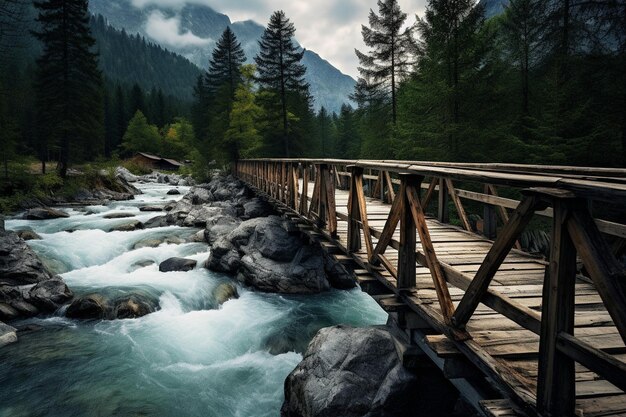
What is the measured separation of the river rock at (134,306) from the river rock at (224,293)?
5.54 feet

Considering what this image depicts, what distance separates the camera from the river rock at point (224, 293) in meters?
11.0

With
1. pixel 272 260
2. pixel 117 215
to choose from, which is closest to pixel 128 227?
pixel 117 215

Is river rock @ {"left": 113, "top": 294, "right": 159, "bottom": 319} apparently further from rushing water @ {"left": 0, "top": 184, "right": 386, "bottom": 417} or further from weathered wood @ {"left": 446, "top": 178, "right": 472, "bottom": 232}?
weathered wood @ {"left": 446, "top": 178, "right": 472, "bottom": 232}

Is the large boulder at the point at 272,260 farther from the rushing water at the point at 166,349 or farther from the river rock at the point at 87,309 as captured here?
the river rock at the point at 87,309

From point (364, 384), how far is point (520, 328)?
2467 millimetres

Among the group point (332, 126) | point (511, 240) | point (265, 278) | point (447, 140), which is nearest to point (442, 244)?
point (511, 240)

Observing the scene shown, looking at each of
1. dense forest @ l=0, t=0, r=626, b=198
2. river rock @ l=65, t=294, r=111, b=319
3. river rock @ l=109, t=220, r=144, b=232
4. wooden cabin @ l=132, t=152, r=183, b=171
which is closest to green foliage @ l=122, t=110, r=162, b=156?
wooden cabin @ l=132, t=152, r=183, b=171

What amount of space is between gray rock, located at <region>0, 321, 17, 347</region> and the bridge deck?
8103 millimetres

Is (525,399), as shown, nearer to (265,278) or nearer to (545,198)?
(545,198)

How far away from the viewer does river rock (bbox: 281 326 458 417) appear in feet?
16.3

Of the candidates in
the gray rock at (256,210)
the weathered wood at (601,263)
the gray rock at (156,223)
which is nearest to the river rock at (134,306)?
the gray rock at (156,223)

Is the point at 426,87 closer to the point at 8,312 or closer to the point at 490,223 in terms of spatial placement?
the point at 490,223

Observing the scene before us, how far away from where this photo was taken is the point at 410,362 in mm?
5027

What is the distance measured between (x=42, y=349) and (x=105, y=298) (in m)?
2.27
